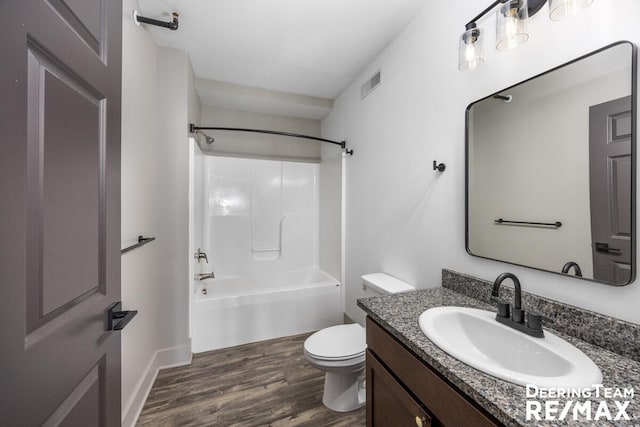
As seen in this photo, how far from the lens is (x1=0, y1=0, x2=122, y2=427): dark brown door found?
47 centimetres

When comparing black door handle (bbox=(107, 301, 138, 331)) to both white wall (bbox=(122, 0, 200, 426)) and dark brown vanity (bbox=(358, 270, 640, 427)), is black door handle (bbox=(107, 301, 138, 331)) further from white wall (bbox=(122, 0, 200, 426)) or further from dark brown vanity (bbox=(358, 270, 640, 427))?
dark brown vanity (bbox=(358, 270, 640, 427))

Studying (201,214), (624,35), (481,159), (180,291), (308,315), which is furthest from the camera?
(201,214)

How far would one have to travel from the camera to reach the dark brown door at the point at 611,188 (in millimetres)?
834

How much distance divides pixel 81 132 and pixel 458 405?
4.33 feet

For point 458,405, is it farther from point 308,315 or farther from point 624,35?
point 308,315

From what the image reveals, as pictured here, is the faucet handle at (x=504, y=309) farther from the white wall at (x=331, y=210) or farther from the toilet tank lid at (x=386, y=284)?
the white wall at (x=331, y=210)

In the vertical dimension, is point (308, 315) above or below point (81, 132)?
below

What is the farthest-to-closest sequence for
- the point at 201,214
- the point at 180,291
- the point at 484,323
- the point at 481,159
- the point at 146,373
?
the point at 201,214 → the point at 180,291 → the point at 146,373 → the point at 481,159 → the point at 484,323

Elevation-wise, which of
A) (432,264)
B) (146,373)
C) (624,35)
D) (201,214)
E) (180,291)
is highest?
(624,35)

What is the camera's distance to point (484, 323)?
3.48ft

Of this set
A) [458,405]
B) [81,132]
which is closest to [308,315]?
[458,405]

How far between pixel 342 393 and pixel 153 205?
1.96 meters

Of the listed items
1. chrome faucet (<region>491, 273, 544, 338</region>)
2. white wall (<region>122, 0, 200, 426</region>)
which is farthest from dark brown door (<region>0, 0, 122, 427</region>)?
chrome faucet (<region>491, 273, 544, 338</region>)

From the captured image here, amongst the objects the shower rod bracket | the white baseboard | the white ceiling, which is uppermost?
the white ceiling
